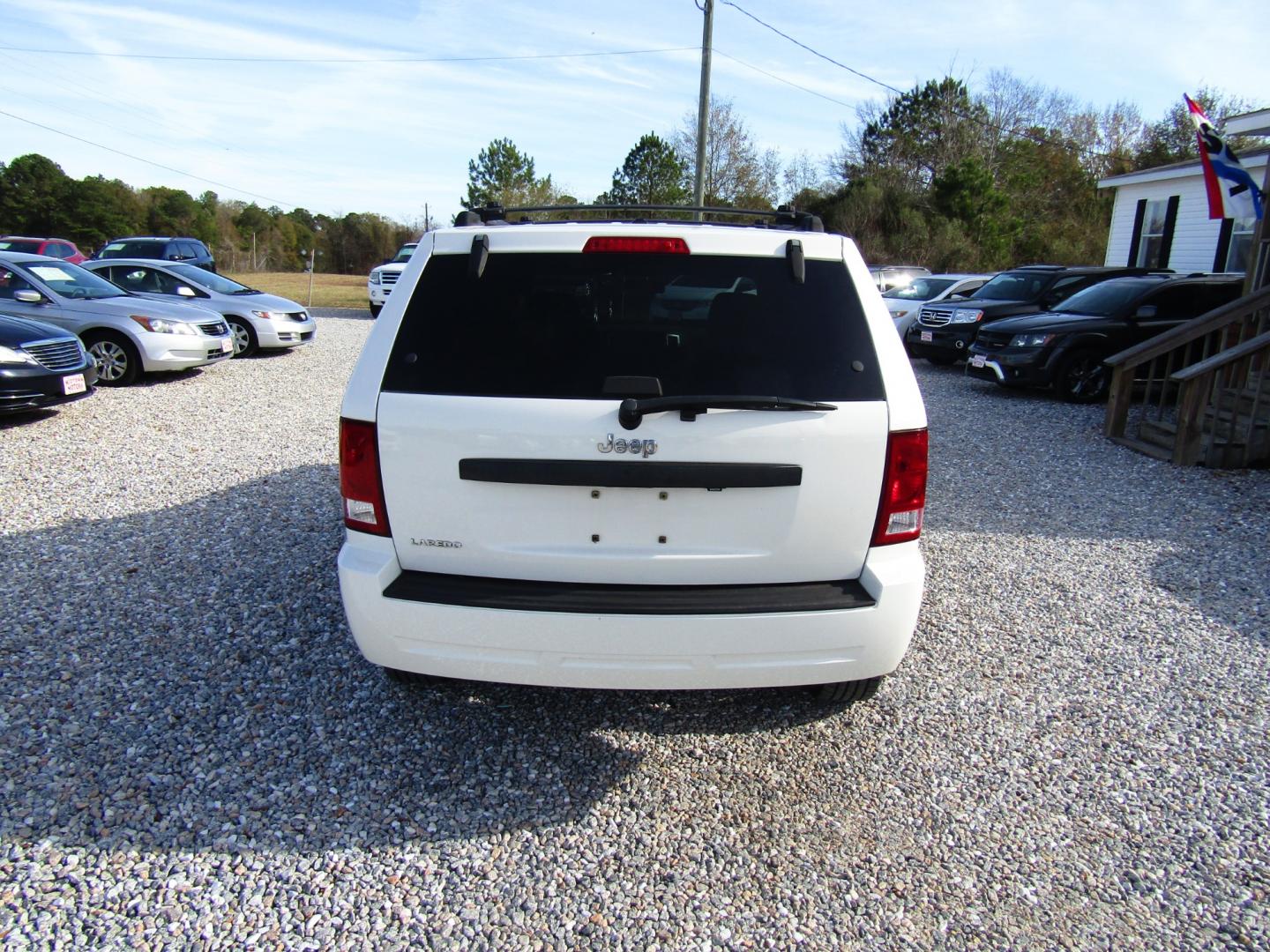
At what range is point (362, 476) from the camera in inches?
109

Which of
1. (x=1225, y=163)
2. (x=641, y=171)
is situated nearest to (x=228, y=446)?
(x=1225, y=163)

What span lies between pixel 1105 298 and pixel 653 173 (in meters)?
34.5

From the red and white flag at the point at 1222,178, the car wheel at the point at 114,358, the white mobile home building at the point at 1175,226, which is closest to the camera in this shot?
the car wheel at the point at 114,358

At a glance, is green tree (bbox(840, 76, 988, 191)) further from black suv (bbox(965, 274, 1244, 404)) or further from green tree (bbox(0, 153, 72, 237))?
green tree (bbox(0, 153, 72, 237))

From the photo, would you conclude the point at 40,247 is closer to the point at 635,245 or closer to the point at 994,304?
the point at 994,304

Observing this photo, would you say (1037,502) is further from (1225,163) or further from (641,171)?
(641,171)

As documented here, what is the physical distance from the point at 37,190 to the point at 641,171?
39572 mm

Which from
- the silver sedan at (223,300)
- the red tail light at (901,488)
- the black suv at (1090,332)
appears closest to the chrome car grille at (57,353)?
the silver sedan at (223,300)

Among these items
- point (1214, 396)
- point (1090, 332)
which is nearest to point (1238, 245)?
point (1090, 332)

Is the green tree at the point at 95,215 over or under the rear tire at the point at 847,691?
over

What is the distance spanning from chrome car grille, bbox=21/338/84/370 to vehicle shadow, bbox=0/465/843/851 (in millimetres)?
4593

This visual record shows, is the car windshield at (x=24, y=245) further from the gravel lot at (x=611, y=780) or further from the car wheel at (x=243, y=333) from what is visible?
the gravel lot at (x=611, y=780)

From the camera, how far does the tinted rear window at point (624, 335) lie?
107 inches

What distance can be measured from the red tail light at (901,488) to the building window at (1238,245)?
18.8 metres
